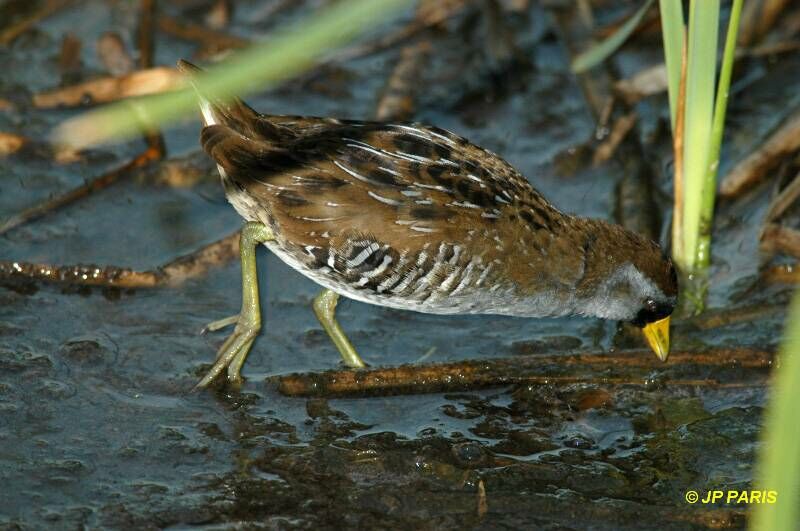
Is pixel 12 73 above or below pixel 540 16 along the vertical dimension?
below

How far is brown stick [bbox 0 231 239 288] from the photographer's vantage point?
4.52 meters

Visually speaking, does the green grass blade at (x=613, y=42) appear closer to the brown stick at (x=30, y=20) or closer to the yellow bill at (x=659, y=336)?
the yellow bill at (x=659, y=336)

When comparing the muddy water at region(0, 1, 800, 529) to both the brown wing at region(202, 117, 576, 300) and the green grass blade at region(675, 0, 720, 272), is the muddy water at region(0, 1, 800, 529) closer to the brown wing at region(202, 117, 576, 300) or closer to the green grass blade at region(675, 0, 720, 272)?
the green grass blade at region(675, 0, 720, 272)

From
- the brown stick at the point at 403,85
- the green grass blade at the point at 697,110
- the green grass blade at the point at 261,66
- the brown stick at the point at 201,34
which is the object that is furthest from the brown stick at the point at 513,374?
the brown stick at the point at 201,34

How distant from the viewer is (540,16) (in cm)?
698

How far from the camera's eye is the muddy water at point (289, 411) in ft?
11.6

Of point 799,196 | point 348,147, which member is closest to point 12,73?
point 348,147

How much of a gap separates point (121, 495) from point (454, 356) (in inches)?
62.4

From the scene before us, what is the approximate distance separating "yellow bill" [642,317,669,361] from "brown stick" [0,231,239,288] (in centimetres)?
191

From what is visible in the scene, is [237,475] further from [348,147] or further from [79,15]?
[79,15]

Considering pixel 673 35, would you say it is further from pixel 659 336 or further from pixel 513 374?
pixel 513 374

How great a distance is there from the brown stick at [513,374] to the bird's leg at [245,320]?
0.50 ft

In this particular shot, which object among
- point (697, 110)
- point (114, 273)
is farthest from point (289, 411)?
point (697, 110)

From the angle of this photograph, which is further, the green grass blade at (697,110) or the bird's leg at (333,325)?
the bird's leg at (333,325)
